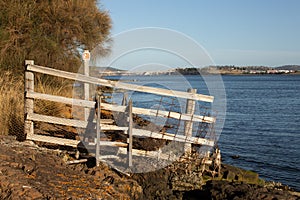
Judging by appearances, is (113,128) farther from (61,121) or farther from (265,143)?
(265,143)

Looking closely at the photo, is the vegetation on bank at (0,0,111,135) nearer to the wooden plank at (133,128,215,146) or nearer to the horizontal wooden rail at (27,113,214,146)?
the horizontal wooden rail at (27,113,214,146)

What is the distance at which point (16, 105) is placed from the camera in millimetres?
10023

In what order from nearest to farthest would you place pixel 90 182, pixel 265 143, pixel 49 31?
pixel 90 182 → pixel 49 31 → pixel 265 143

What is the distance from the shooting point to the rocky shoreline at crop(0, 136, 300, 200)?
514 cm

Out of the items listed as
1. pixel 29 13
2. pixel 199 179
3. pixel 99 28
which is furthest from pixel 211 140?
pixel 99 28

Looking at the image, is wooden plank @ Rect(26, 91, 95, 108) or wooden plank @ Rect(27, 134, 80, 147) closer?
wooden plank @ Rect(26, 91, 95, 108)

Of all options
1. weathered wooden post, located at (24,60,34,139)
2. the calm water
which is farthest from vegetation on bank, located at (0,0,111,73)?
weathered wooden post, located at (24,60,34,139)

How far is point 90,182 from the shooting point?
603 cm

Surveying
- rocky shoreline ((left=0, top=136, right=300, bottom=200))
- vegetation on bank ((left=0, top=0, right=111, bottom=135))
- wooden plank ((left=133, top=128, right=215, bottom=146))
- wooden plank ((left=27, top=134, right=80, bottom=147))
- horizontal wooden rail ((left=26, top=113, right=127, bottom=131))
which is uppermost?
vegetation on bank ((left=0, top=0, right=111, bottom=135))

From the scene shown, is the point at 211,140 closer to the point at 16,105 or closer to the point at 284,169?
the point at 16,105

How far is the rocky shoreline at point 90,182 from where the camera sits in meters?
5.14

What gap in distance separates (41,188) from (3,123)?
4659 mm

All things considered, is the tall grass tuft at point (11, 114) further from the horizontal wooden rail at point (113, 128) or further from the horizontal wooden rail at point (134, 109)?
the horizontal wooden rail at point (134, 109)

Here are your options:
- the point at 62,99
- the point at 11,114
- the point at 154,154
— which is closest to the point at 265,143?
the point at 154,154
